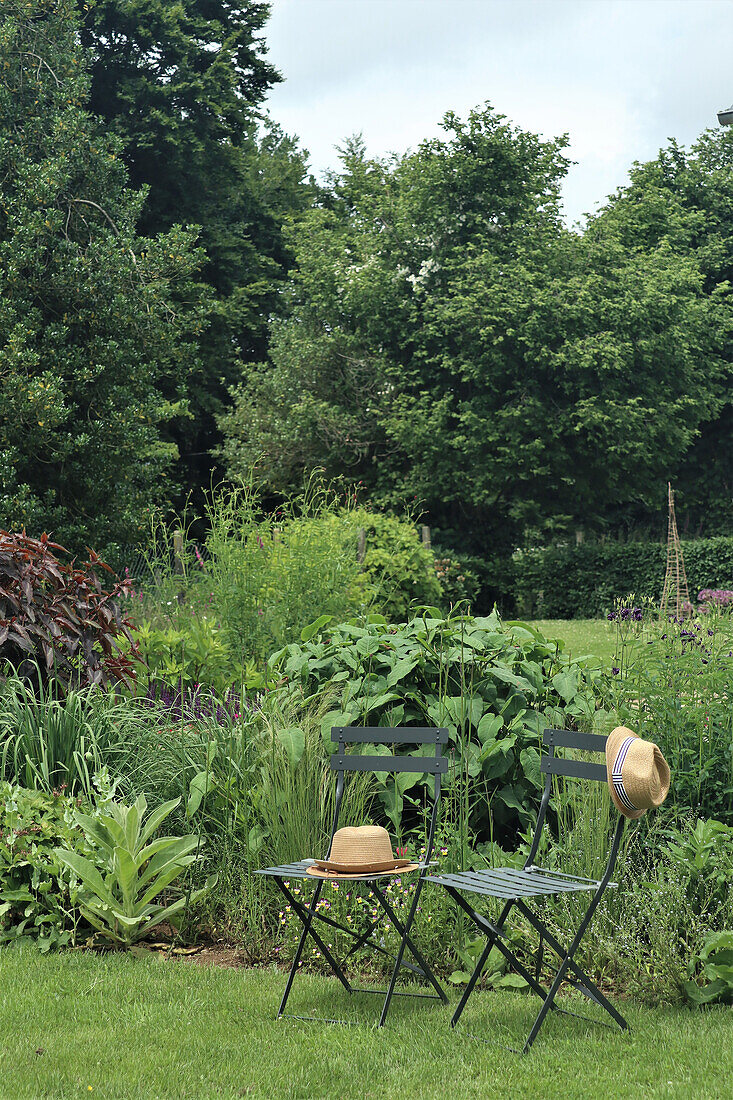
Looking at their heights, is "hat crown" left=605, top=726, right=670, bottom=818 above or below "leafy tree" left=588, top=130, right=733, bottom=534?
below

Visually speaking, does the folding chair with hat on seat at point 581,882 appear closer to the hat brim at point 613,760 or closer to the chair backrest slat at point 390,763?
the hat brim at point 613,760

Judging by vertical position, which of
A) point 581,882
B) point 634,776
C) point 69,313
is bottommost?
point 581,882

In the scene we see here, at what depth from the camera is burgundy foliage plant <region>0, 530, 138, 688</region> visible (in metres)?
5.40

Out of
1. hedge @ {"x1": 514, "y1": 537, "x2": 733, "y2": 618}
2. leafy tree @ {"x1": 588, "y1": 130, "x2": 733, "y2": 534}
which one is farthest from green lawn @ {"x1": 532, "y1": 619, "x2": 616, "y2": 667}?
leafy tree @ {"x1": 588, "y1": 130, "x2": 733, "y2": 534}

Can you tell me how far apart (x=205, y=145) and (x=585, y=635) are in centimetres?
1450

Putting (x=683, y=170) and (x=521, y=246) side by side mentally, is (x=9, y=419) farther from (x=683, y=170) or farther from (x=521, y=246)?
(x=683, y=170)

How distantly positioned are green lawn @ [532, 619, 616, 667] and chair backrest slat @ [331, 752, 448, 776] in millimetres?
7976

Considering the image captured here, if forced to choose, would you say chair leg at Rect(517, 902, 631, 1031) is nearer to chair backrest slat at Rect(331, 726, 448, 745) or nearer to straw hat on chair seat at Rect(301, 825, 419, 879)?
straw hat on chair seat at Rect(301, 825, 419, 879)

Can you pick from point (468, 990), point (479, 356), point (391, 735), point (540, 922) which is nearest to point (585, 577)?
point (479, 356)

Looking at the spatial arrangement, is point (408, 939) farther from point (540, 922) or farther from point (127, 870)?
point (127, 870)

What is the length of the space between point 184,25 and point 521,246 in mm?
8680

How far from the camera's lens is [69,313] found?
40.7 ft

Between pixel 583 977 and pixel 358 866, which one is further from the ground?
pixel 358 866

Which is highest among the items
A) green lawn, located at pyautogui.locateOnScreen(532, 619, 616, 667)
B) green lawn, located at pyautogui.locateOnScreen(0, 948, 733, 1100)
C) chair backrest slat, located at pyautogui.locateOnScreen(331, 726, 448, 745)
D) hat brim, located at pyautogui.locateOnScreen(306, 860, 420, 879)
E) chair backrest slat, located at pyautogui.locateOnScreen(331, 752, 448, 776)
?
chair backrest slat, located at pyautogui.locateOnScreen(331, 726, 448, 745)
